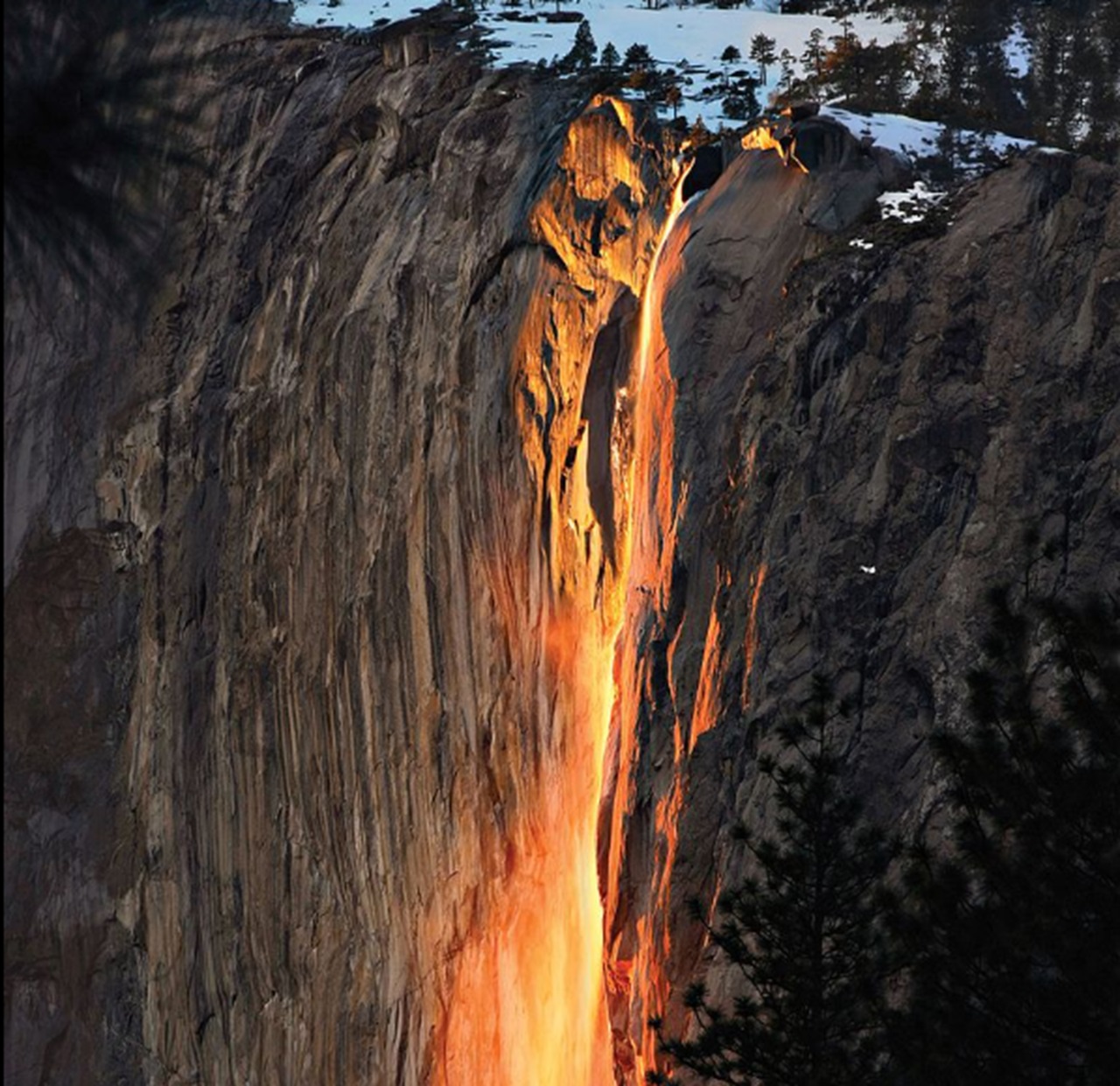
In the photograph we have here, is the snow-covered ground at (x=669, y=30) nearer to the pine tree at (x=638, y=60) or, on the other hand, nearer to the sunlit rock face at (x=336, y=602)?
the pine tree at (x=638, y=60)

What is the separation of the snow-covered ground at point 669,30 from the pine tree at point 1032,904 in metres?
21.1

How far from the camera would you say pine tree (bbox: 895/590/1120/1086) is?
1293cm

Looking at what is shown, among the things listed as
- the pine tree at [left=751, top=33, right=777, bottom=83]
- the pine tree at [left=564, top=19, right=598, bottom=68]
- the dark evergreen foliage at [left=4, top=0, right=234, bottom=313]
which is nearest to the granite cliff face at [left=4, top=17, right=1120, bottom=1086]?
the pine tree at [left=564, top=19, right=598, bottom=68]

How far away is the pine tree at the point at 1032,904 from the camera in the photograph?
12930mm

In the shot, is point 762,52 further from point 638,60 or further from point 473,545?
point 473,545

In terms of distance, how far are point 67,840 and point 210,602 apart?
17.6ft

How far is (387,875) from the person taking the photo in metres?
34.3

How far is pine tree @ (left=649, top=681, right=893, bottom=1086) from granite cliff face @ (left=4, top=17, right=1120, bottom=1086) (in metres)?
2.85

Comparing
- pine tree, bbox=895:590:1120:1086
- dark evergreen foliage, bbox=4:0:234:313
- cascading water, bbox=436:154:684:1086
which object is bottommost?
cascading water, bbox=436:154:684:1086

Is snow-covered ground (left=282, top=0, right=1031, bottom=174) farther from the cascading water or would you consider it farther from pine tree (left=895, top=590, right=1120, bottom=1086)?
pine tree (left=895, top=590, right=1120, bottom=1086)

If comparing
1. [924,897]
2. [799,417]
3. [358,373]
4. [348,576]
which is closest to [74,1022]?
[348,576]

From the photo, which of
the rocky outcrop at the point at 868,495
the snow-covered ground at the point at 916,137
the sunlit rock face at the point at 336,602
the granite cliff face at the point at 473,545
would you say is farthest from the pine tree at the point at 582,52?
the rocky outcrop at the point at 868,495

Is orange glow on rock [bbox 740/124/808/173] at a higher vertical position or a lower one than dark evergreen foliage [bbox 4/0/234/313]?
lower

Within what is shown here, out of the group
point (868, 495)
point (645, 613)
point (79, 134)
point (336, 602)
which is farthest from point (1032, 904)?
point (336, 602)
